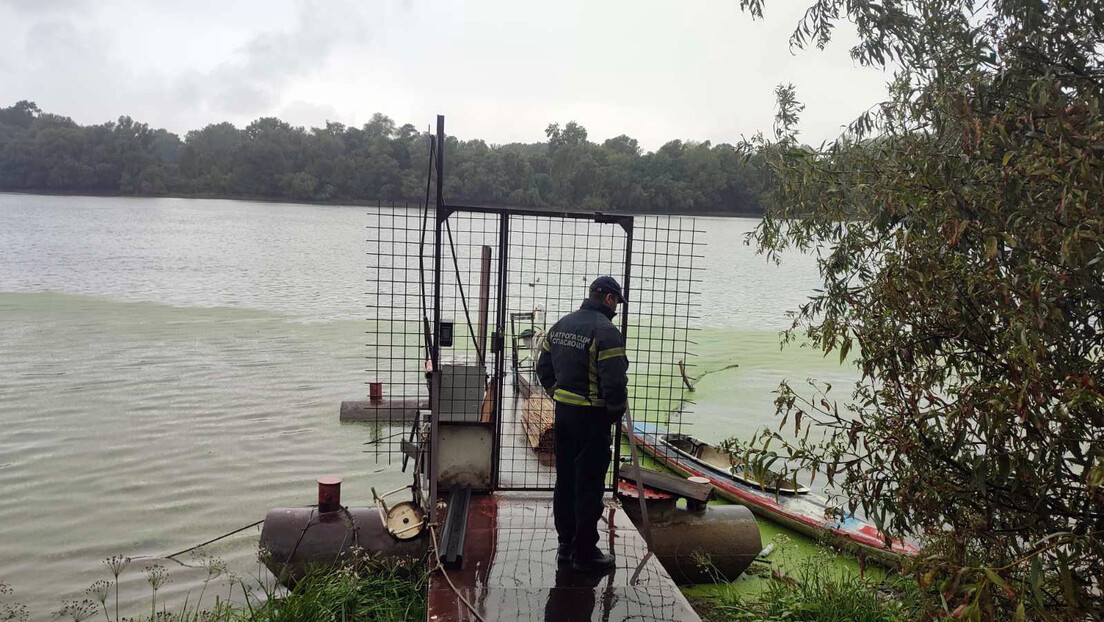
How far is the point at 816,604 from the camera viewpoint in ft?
17.0

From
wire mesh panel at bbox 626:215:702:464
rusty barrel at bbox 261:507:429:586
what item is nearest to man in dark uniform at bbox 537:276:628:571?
wire mesh panel at bbox 626:215:702:464

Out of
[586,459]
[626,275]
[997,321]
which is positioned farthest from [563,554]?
[997,321]

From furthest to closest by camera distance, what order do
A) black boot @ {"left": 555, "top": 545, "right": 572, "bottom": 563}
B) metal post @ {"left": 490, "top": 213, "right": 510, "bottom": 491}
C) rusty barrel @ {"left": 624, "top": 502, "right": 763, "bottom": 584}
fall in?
rusty barrel @ {"left": 624, "top": 502, "right": 763, "bottom": 584}, metal post @ {"left": 490, "top": 213, "right": 510, "bottom": 491}, black boot @ {"left": 555, "top": 545, "right": 572, "bottom": 563}

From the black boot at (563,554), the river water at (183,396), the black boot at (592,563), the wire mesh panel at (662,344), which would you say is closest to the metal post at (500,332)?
the wire mesh panel at (662,344)

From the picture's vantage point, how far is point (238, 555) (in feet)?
23.5

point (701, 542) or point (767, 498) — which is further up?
point (701, 542)

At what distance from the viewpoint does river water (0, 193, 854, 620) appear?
7625 mm

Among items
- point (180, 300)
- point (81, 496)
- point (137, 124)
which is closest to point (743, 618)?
point (81, 496)

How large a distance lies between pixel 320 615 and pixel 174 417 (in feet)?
24.4

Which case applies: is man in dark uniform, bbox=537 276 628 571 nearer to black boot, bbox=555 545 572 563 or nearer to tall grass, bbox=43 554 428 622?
black boot, bbox=555 545 572 563

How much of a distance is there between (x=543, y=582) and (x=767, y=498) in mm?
4224

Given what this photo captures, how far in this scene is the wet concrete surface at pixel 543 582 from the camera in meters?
4.24

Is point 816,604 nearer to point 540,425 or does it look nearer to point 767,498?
point 767,498

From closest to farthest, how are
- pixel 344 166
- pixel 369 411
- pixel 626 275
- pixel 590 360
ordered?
pixel 590 360 < pixel 626 275 < pixel 369 411 < pixel 344 166
